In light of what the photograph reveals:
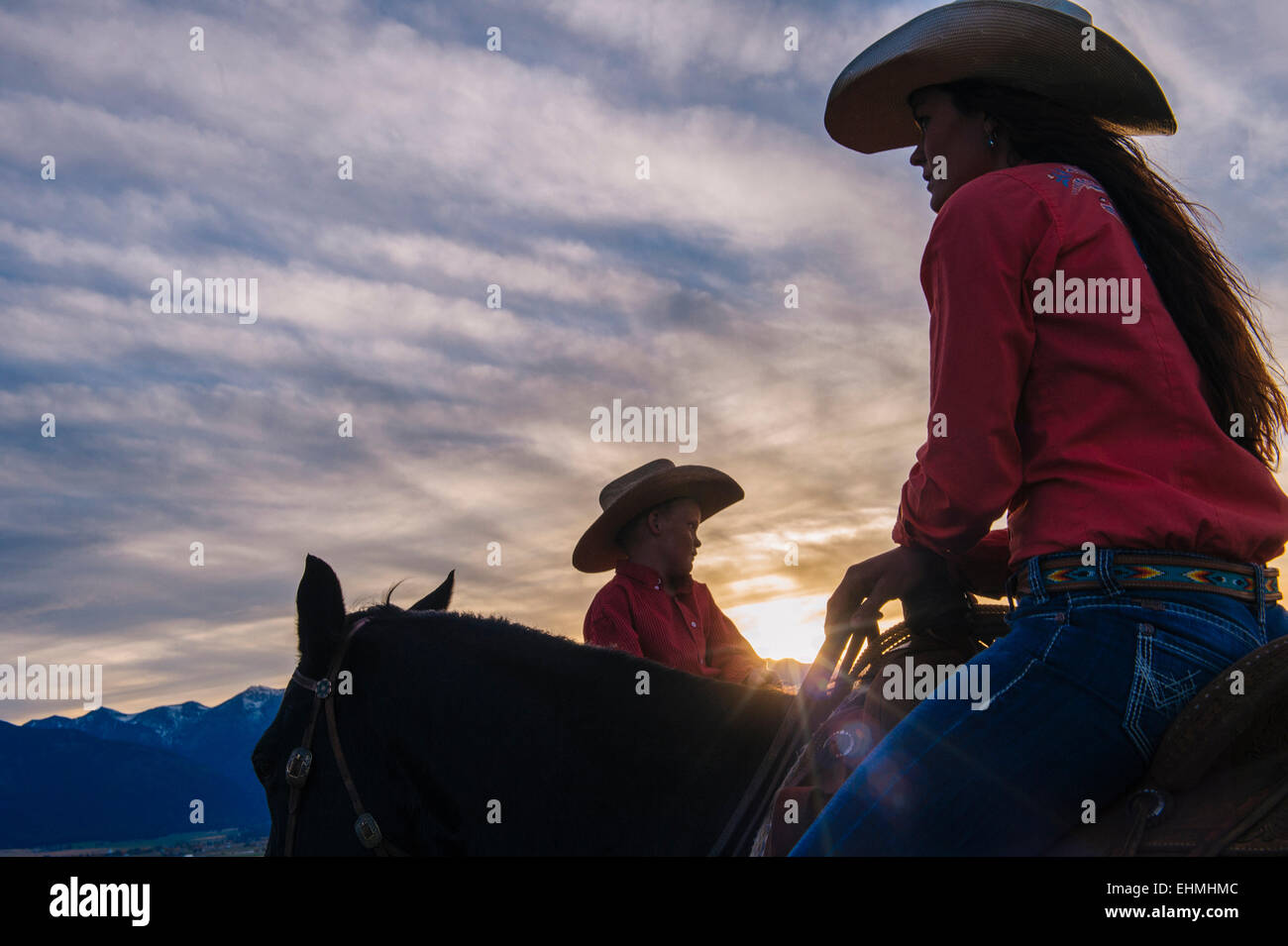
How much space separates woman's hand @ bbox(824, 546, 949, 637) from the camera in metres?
2.47

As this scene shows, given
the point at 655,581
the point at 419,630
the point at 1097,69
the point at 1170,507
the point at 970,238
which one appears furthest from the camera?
the point at 655,581

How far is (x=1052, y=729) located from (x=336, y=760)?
239 cm

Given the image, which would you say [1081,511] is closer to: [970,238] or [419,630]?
[970,238]

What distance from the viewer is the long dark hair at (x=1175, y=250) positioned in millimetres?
2129

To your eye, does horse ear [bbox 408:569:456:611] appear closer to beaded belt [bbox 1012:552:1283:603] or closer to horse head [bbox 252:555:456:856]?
horse head [bbox 252:555:456:856]

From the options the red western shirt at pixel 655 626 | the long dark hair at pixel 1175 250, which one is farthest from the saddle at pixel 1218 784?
the red western shirt at pixel 655 626

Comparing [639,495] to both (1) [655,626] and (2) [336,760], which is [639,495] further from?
(2) [336,760]

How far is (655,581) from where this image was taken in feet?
22.7

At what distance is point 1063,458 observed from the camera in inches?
79.2

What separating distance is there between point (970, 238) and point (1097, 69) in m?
0.94

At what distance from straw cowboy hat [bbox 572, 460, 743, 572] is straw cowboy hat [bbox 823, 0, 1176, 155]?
4789 mm

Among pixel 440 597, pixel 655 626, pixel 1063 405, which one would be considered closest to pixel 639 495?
pixel 655 626
